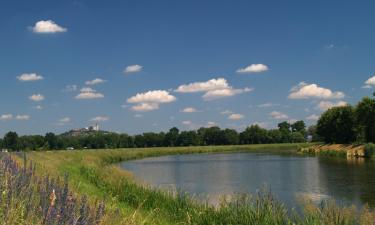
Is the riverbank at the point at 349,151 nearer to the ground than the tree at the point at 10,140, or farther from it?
nearer to the ground

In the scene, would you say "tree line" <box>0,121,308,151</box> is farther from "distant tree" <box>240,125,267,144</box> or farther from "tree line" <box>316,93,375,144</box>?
"tree line" <box>316,93,375,144</box>

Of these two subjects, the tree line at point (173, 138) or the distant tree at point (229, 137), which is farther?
the distant tree at point (229, 137)

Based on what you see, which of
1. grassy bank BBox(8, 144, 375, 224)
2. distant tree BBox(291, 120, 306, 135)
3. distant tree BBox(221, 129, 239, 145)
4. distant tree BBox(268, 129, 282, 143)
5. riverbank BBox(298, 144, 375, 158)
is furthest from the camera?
distant tree BBox(291, 120, 306, 135)

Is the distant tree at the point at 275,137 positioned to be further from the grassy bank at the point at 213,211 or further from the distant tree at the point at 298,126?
the grassy bank at the point at 213,211

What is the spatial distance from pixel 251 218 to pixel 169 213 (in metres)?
3.47

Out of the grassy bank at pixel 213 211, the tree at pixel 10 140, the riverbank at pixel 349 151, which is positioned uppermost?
the tree at pixel 10 140

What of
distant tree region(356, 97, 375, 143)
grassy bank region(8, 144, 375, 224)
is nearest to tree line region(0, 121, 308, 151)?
distant tree region(356, 97, 375, 143)

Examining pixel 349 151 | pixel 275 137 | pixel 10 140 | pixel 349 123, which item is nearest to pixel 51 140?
pixel 10 140

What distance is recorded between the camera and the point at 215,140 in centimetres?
14375

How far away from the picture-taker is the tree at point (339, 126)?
68562mm

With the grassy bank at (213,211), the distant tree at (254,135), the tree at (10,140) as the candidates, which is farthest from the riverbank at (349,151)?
the tree at (10,140)

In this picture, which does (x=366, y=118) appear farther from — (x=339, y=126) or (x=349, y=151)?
(x=339, y=126)

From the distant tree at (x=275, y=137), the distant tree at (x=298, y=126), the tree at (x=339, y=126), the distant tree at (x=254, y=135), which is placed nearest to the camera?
the tree at (x=339, y=126)

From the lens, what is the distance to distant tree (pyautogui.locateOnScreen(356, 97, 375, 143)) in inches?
2293
